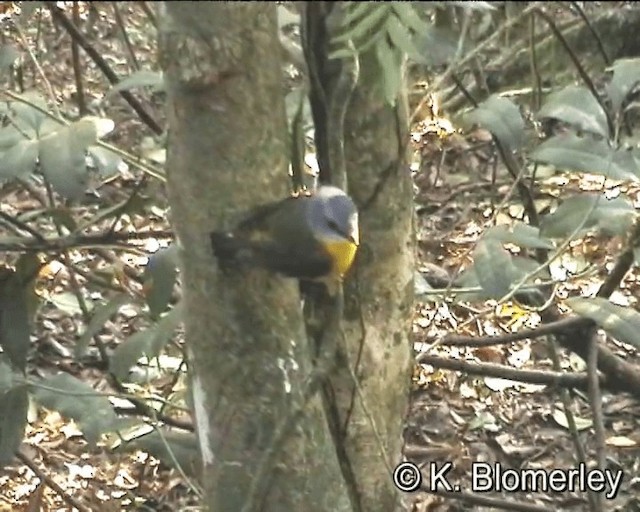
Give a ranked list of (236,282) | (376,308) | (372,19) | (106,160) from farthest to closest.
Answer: (106,160)
(376,308)
(236,282)
(372,19)

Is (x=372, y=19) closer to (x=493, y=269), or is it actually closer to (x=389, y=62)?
(x=389, y=62)

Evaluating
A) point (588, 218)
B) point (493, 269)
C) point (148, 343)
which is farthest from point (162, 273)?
point (588, 218)

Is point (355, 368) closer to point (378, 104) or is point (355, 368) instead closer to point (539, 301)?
point (378, 104)

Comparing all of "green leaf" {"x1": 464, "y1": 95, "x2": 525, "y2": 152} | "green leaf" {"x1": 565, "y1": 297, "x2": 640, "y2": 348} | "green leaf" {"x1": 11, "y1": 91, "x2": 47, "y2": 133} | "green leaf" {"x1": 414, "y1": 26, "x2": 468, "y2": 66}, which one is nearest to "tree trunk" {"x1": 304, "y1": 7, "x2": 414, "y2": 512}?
"green leaf" {"x1": 414, "y1": 26, "x2": 468, "y2": 66}

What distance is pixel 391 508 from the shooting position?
1.38 metres

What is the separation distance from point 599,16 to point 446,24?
2.32 metres

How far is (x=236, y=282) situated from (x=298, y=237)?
95 mm

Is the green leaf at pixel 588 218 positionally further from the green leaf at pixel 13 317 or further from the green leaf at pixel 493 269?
the green leaf at pixel 13 317

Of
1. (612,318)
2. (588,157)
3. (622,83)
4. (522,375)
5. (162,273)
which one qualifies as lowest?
(522,375)

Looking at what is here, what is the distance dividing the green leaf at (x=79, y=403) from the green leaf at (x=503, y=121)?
0.65 metres

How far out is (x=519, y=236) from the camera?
4.50 feet

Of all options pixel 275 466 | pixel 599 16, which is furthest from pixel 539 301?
pixel 599 16

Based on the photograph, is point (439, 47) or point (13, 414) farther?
point (13, 414)

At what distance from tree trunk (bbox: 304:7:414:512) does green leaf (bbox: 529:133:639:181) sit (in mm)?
225
